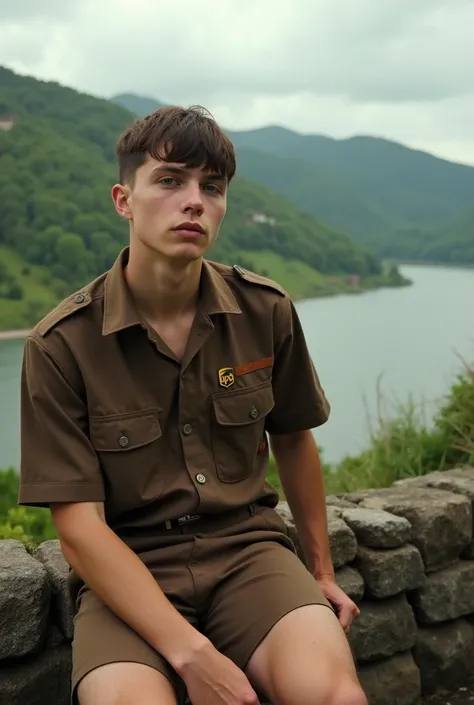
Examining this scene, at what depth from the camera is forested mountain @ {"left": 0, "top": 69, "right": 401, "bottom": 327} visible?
45.8 ft

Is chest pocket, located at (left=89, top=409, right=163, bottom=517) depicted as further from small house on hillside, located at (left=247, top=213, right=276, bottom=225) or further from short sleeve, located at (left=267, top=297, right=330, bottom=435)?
small house on hillside, located at (left=247, top=213, right=276, bottom=225)

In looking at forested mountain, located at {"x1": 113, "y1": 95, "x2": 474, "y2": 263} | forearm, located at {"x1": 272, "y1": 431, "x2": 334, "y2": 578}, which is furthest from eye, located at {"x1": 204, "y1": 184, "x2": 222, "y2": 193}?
forested mountain, located at {"x1": 113, "y1": 95, "x2": 474, "y2": 263}

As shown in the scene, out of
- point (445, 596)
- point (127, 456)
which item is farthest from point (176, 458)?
point (445, 596)

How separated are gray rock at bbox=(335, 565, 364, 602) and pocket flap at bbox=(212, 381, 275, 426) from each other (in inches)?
31.3

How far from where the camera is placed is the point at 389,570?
2707mm

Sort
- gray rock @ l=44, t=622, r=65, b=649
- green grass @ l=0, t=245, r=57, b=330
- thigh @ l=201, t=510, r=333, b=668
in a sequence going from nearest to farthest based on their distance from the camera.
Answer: thigh @ l=201, t=510, r=333, b=668 < gray rock @ l=44, t=622, r=65, b=649 < green grass @ l=0, t=245, r=57, b=330

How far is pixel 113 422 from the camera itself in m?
1.90

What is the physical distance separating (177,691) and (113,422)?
58cm

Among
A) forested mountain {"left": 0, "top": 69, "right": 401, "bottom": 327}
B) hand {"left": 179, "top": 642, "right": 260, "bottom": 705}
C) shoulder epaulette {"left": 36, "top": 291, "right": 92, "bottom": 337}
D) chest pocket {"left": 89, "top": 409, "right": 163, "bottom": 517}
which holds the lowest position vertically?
hand {"left": 179, "top": 642, "right": 260, "bottom": 705}

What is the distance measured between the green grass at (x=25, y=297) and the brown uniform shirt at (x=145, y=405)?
9.36m

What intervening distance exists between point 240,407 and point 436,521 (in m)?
1.13

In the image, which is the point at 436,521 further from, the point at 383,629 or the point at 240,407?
the point at 240,407

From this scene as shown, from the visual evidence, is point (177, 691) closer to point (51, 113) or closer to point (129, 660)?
point (129, 660)

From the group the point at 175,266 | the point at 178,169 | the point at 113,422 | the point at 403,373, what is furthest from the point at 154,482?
the point at 403,373
